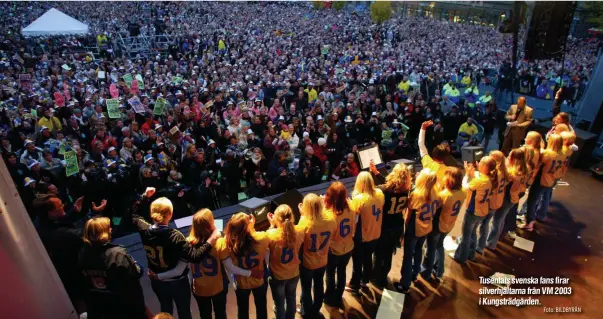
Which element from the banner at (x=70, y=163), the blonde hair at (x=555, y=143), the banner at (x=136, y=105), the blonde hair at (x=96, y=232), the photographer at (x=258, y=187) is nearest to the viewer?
the blonde hair at (x=96, y=232)

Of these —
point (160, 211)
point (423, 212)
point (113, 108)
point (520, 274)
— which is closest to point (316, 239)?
point (423, 212)

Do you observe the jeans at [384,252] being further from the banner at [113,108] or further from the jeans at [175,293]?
the banner at [113,108]

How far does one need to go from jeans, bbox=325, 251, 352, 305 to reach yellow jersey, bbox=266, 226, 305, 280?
1.86 feet

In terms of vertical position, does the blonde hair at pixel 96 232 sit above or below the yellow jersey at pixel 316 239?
above

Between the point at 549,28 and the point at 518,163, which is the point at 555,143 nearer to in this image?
the point at 518,163

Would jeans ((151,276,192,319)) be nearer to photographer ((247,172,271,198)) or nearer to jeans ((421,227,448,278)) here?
jeans ((421,227,448,278))

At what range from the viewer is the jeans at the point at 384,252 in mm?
4332

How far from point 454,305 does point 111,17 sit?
2652 cm

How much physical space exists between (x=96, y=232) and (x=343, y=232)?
7.39 ft

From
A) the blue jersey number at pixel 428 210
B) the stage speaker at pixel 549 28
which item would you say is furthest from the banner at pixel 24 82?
the stage speaker at pixel 549 28

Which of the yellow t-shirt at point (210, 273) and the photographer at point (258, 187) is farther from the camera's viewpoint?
the photographer at point (258, 187)

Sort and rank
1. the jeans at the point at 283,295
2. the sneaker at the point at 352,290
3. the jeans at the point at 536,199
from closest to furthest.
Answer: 1. the jeans at the point at 283,295
2. the sneaker at the point at 352,290
3. the jeans at the point at 536,199

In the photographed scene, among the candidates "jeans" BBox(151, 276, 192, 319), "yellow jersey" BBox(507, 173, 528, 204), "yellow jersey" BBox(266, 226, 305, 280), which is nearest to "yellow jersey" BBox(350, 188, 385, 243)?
"yellow jersey" BBox(266, 226, 305, 280)

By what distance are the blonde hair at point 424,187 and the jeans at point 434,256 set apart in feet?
1.87
